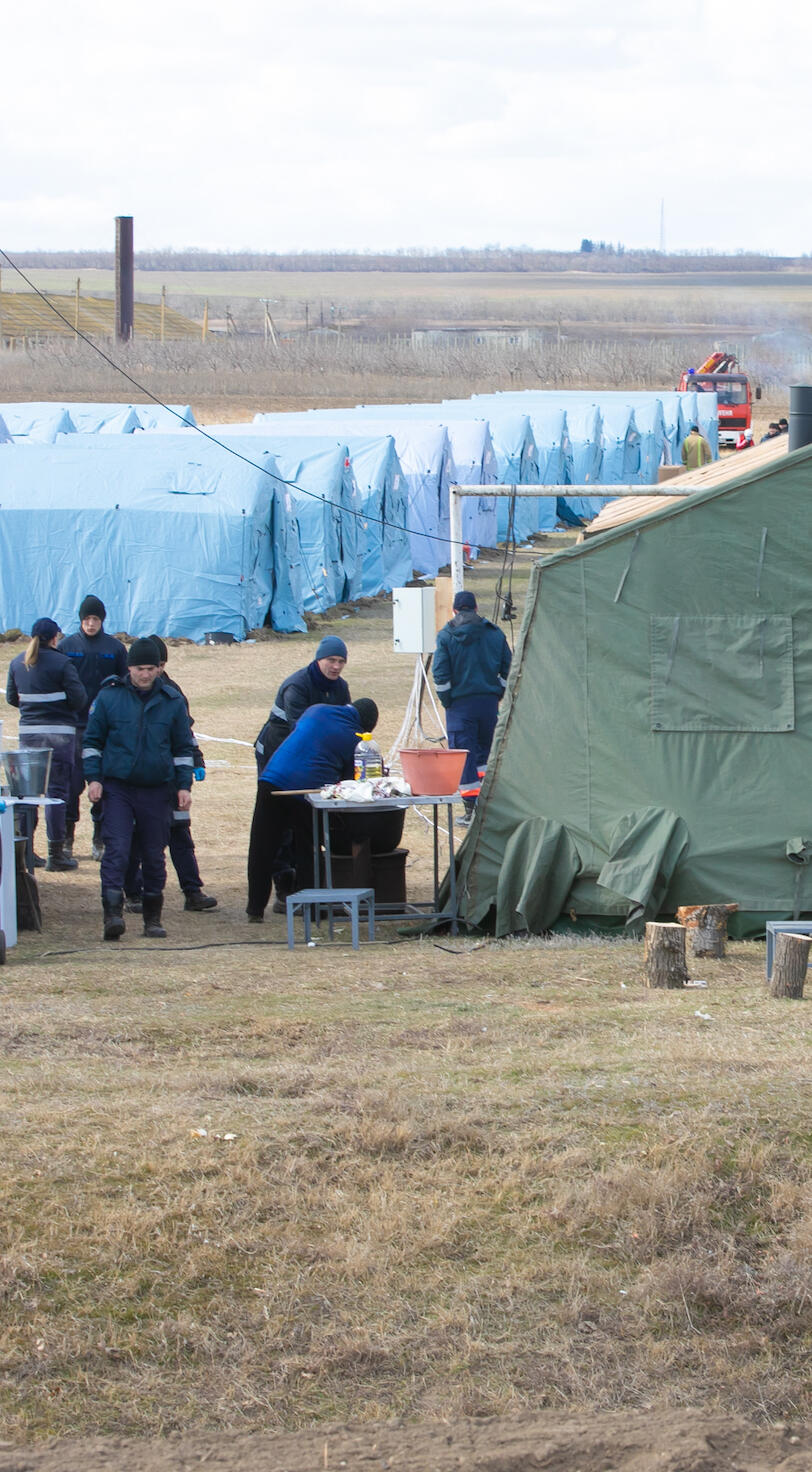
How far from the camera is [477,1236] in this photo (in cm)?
474

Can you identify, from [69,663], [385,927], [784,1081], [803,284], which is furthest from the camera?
[803,284]

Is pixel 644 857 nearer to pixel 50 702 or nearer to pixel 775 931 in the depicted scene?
pixel 775 931

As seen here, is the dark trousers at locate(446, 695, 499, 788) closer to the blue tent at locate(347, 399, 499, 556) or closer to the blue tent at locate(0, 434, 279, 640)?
the blue tent at locate(0, 434, 279, 640)

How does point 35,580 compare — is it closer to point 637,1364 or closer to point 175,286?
point 637,1364

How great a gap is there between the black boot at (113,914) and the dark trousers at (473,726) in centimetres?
361

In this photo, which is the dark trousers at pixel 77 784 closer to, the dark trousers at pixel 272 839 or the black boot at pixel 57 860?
the black boot at pixel 57 860

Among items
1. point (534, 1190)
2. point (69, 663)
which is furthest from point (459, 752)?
point (534, 1190)

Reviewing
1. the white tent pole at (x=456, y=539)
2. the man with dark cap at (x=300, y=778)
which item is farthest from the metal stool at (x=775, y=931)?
the white tent pole at (x=456, y=539)

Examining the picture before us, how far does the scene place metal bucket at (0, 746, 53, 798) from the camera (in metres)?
8.89

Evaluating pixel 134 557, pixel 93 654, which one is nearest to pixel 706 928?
pixel 93 654

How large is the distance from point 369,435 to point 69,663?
21.2 metres

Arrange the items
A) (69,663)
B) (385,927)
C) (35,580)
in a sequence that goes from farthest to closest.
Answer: (35,580) < (69,663) < (385,927)

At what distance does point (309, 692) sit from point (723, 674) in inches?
91.6

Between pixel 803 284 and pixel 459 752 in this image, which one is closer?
pixel 459 752
